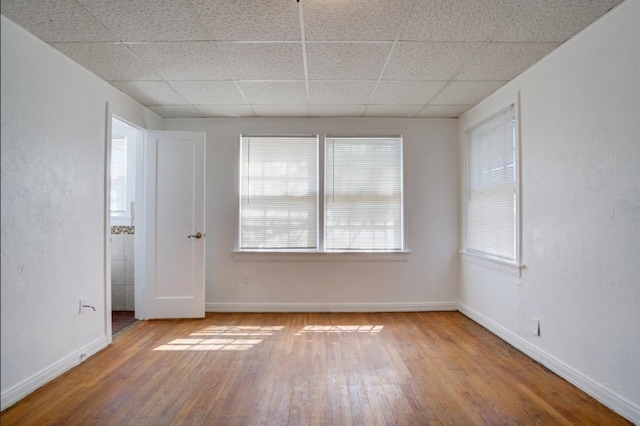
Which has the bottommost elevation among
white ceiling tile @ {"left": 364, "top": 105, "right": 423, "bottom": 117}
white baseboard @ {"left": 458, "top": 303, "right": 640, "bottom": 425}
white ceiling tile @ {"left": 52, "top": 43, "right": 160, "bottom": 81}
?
white baseboard @ {"left": 458, "top": 303, "right": 640, "bottom": 425}

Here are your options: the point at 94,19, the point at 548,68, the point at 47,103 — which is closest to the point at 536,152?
the point at 548,68

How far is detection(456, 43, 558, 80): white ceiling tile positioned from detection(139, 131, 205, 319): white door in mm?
2822

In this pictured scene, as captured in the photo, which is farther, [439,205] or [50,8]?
[439,205]

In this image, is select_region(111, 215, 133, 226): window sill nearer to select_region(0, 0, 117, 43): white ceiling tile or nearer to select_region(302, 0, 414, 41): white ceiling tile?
select_region(0, 0, 117, 43): white ceiling tile

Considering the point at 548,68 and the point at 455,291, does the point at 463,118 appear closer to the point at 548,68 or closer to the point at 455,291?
the point at 548,68

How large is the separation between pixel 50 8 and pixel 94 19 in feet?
0.71

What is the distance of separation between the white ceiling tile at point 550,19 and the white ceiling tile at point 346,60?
80 centimetres

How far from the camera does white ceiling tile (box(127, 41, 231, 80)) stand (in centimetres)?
249

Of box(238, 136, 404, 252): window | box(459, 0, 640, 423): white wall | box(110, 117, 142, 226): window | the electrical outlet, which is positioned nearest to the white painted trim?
box(238, 136, 404, 252): window

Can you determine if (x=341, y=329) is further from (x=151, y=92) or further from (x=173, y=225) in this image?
(x=151, y=92)

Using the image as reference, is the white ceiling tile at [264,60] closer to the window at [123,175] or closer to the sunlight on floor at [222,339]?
the window at [123,175]

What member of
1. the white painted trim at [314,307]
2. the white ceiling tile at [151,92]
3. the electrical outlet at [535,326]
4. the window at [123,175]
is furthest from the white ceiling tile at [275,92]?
the electrical outlet at [535,326]

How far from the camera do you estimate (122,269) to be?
4.39 m

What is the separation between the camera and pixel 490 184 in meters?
3.61
